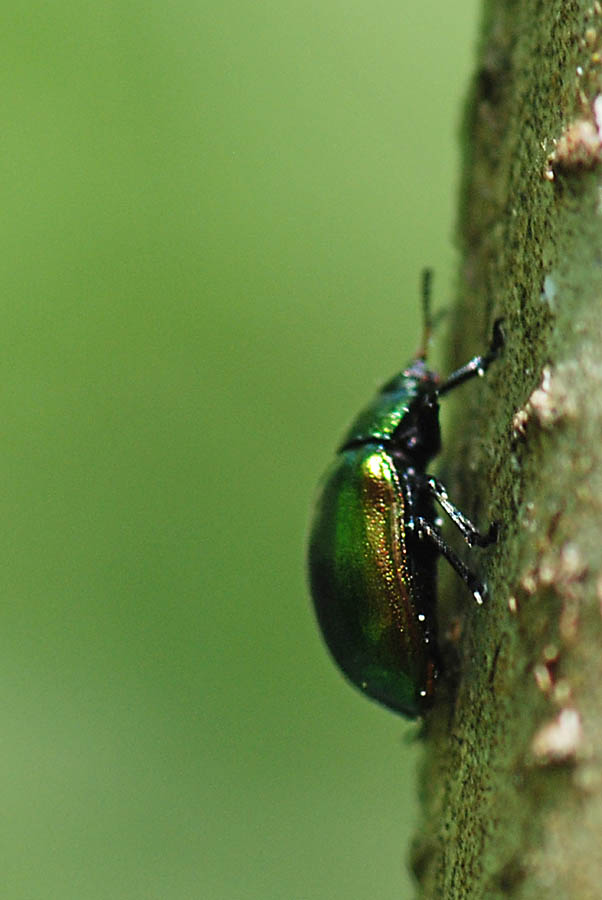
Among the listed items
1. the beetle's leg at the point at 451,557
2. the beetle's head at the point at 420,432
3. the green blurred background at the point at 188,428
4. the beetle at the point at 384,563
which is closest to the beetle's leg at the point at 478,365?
the beetle at the point at 384,563

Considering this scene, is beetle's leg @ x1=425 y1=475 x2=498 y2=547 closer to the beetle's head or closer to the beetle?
the beetle

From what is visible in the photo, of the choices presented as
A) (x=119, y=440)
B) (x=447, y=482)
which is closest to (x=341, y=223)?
(x=119, y=440)

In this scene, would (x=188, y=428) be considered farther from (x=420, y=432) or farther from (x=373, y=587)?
(x=373, y=587)

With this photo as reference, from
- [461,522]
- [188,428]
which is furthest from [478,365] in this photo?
[188,428]

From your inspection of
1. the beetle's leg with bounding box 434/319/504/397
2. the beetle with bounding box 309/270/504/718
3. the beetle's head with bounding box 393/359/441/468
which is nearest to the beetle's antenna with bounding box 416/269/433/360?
the beetle's head with bounding box 393/359/441/468

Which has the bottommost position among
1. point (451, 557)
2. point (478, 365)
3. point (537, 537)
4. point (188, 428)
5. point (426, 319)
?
point (537, 537)

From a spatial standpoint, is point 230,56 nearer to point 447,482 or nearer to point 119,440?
point 119,440

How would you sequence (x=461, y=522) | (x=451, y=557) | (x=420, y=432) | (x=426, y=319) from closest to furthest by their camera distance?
1. (x=461, y=522)
2. (x=451, y=557)
3. (x=420, y=432)
4. (x=426, y=319)
